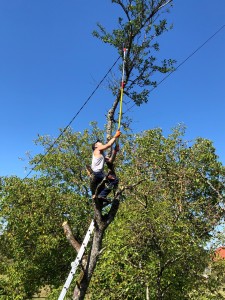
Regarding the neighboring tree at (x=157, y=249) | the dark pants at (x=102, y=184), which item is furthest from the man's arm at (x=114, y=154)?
the neighboring tree at (x=157, y=249)

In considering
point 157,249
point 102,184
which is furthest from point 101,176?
point 157,249

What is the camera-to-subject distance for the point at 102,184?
734 cm

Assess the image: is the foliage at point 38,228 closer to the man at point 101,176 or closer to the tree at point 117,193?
the tree at point 117,193

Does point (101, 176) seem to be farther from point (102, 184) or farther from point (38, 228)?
point (38, 228)

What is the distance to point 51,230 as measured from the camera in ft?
73.9

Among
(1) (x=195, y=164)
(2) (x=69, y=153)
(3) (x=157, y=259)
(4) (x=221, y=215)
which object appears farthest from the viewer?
(2) (x=69, y=153)

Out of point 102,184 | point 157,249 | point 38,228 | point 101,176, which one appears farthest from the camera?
point 38,228

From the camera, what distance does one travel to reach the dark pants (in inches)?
292

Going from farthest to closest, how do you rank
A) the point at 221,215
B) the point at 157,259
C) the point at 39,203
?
the point at 39,203 → the point at 221,215 → the point at 157,259

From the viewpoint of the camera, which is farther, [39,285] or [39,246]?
[39,285]

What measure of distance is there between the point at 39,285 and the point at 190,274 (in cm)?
1276

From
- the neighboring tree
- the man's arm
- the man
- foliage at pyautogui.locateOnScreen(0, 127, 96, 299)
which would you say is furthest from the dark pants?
foliage at pyautogui.locateOnScreen(0, 127, 96, 299)

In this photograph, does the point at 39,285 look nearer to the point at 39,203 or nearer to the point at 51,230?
the point at 51,230

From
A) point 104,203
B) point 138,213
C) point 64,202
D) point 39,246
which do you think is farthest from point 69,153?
point 104,203
